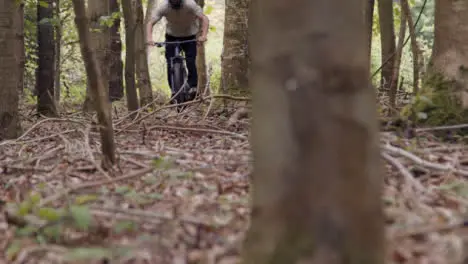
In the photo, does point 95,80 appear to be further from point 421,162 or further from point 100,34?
point 100,34

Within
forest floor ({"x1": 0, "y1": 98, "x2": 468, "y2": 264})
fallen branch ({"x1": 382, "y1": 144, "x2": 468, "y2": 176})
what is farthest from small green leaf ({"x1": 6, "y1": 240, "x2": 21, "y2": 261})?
fallen branch ({"x1": 382, "y1": 144, "x2": 468, "y2": 176})

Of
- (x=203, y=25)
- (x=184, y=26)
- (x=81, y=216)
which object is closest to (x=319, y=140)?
(x=81, y=216)

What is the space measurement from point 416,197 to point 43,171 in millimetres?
1968

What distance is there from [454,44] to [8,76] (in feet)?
10.9

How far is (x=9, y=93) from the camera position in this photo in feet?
16.5

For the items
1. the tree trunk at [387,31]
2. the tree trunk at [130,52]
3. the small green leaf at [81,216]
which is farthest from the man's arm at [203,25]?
the small green leaf at [81,216]

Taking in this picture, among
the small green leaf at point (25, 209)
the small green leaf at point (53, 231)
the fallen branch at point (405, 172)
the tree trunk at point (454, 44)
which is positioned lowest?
the small green leaf at point (53, 231)

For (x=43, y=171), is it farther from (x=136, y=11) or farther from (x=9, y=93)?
(x=136, y=11)

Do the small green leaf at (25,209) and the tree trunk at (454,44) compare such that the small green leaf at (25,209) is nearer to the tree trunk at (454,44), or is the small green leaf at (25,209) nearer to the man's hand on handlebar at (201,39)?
the tree trunk at (454,44)

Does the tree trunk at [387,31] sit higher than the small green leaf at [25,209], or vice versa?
the tree trunk at [387,31]

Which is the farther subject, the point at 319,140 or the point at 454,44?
the point at 454,44

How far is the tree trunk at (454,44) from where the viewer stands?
4.00 m

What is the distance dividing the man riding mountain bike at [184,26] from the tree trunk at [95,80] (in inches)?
155

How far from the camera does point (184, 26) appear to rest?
304 inches
